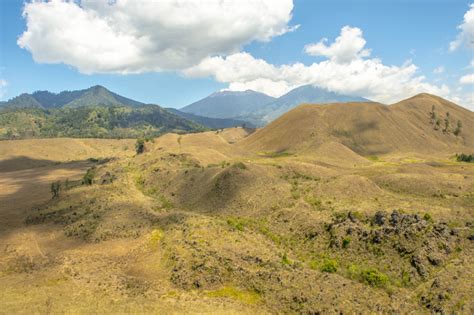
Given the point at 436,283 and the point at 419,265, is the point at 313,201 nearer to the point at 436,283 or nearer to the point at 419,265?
the point at 419,265

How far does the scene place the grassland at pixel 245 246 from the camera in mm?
31266

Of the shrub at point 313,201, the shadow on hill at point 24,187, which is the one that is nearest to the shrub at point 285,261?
the shrub at point 313,201

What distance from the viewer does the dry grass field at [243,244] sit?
3133 cm

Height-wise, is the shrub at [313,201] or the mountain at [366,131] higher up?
the mountain at [366,131]

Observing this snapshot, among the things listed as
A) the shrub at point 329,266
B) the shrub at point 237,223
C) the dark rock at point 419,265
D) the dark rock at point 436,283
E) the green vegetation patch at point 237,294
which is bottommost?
the green vegetation patch at point 237,294

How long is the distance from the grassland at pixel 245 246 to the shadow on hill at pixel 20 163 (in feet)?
254

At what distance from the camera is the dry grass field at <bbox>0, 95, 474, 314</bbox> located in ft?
103

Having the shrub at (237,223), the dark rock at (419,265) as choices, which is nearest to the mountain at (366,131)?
the shrub at (237,223)

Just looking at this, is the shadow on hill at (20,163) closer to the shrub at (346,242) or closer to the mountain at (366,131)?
the mountain at (366,131)

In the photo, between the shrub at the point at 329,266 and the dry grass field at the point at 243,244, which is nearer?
the dry grass field at the point at 243,244

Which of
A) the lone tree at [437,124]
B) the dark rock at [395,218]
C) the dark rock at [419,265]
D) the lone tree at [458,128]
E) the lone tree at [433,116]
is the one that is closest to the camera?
→ the dark rock at [419,265]

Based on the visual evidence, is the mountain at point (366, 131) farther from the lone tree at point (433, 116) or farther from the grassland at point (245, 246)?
the grassland at point (245, 246)

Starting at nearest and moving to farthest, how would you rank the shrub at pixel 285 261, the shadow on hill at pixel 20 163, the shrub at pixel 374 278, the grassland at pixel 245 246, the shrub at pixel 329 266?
the grassland at pixel 245 246
the shrub at pixel 374 278
the shrub at pixel 329 266
the shrub at pixel 285 261
the shadow on hill at pixel 20 163

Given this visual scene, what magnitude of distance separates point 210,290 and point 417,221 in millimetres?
27188
